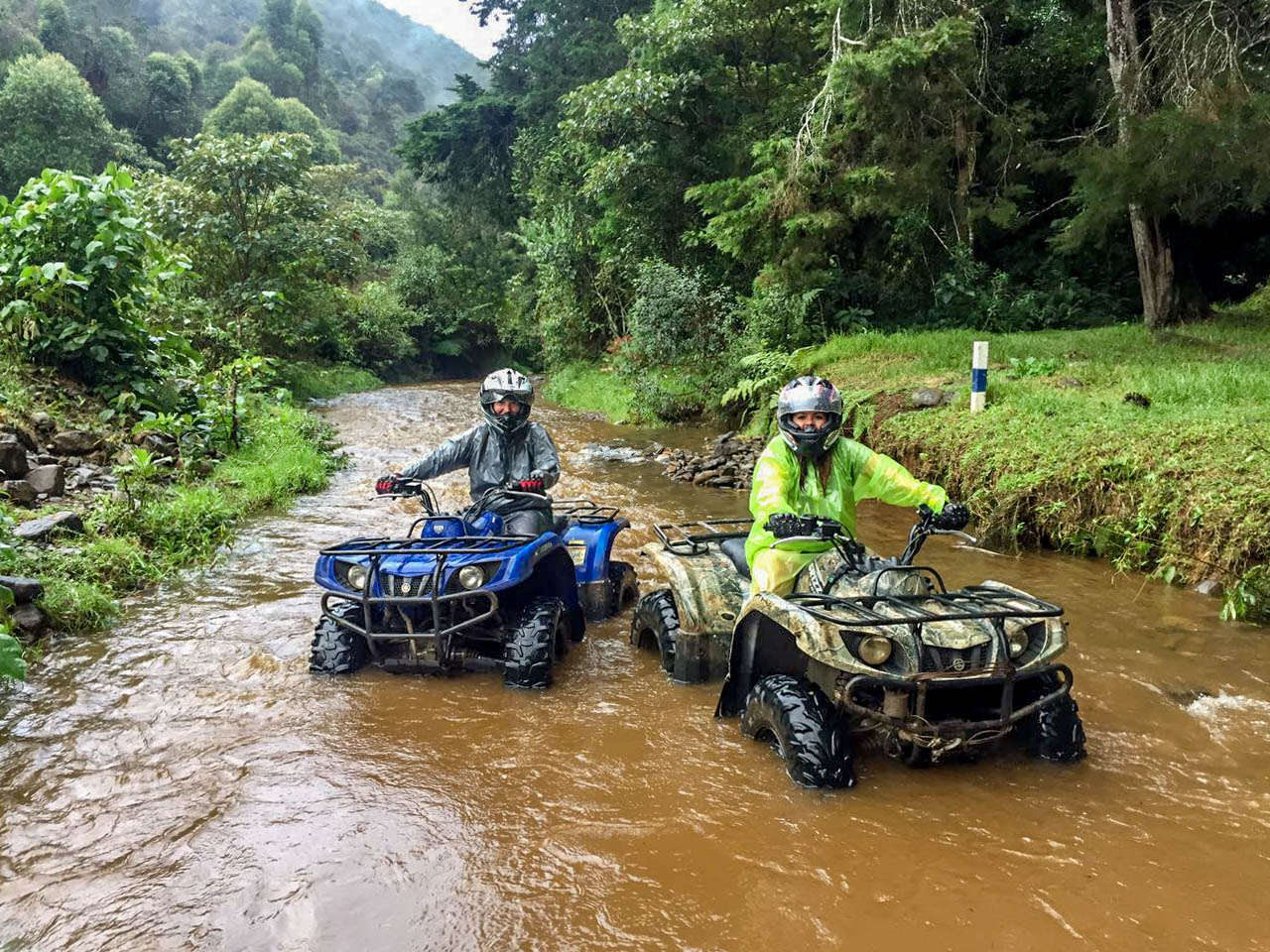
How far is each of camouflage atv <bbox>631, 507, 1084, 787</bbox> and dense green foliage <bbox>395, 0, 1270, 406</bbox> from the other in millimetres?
7277

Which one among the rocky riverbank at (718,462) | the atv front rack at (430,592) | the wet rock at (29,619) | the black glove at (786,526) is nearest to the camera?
the black glove at (786,526)

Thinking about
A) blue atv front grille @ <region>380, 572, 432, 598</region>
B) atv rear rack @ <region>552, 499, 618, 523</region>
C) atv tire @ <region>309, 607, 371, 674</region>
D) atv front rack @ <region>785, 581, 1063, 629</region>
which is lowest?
atv tire @ <region>309, 607, 371, 674</region>

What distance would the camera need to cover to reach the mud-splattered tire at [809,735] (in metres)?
3.53

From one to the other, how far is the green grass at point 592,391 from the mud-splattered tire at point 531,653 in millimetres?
12803

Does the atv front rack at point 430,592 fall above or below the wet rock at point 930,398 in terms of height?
below

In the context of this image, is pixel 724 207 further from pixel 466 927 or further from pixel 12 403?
pixel 466 927

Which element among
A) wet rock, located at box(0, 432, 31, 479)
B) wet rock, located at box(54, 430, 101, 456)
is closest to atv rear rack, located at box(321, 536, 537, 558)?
wet rock, located at box(0, 432, 31, 479)

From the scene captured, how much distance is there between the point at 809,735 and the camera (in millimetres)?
3539

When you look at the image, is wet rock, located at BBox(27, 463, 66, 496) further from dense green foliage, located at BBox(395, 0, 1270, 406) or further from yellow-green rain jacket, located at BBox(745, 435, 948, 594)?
dense green foliage, located at BBox(395, 0, 1270, 406)

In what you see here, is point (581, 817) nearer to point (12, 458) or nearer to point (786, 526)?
point (786, 526)

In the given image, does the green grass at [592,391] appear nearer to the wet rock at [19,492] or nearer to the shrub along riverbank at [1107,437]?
the shrub along riverbank at [1107,437]

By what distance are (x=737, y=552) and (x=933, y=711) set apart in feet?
5.57

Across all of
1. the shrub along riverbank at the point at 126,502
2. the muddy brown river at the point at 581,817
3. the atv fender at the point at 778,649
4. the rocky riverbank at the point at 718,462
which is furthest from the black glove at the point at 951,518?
the rocky riverbank at the point at 718,462

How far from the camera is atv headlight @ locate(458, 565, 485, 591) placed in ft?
15.5
